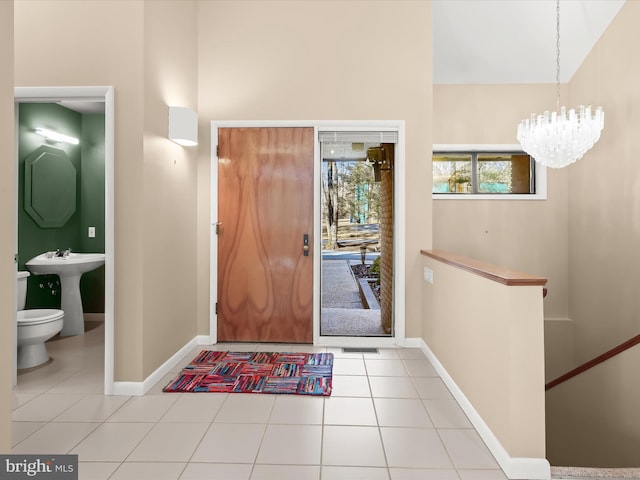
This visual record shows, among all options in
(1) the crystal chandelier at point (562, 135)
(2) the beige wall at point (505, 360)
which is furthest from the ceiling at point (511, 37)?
(2) the beige wall at point (505, 360)

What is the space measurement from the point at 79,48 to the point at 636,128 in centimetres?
482

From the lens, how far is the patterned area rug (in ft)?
8.73

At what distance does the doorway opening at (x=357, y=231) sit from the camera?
3.78m

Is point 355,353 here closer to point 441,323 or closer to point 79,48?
point 441,323

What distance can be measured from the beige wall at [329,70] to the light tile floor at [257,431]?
1.36 metres

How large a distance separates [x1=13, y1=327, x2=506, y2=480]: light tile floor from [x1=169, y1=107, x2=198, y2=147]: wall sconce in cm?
189

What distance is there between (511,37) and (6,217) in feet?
15.4

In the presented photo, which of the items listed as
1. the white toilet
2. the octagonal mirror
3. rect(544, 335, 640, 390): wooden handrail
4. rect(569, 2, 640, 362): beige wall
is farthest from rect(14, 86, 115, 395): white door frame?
rect(569, 2, 640, 362): beige wall

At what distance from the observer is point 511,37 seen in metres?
4.04

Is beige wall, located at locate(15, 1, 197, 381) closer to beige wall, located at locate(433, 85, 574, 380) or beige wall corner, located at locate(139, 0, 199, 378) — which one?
beige wall corner, located at locate(139, 0, 199, 378)

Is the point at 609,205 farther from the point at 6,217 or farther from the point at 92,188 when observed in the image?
the point at 92,188

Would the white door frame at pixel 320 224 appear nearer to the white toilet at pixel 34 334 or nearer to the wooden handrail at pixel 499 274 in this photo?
the wooden handrail at pixel 499 274

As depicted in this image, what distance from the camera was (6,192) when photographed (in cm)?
144

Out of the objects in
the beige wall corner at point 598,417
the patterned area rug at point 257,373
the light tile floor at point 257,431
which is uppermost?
the patterned area rug at point 257,373
